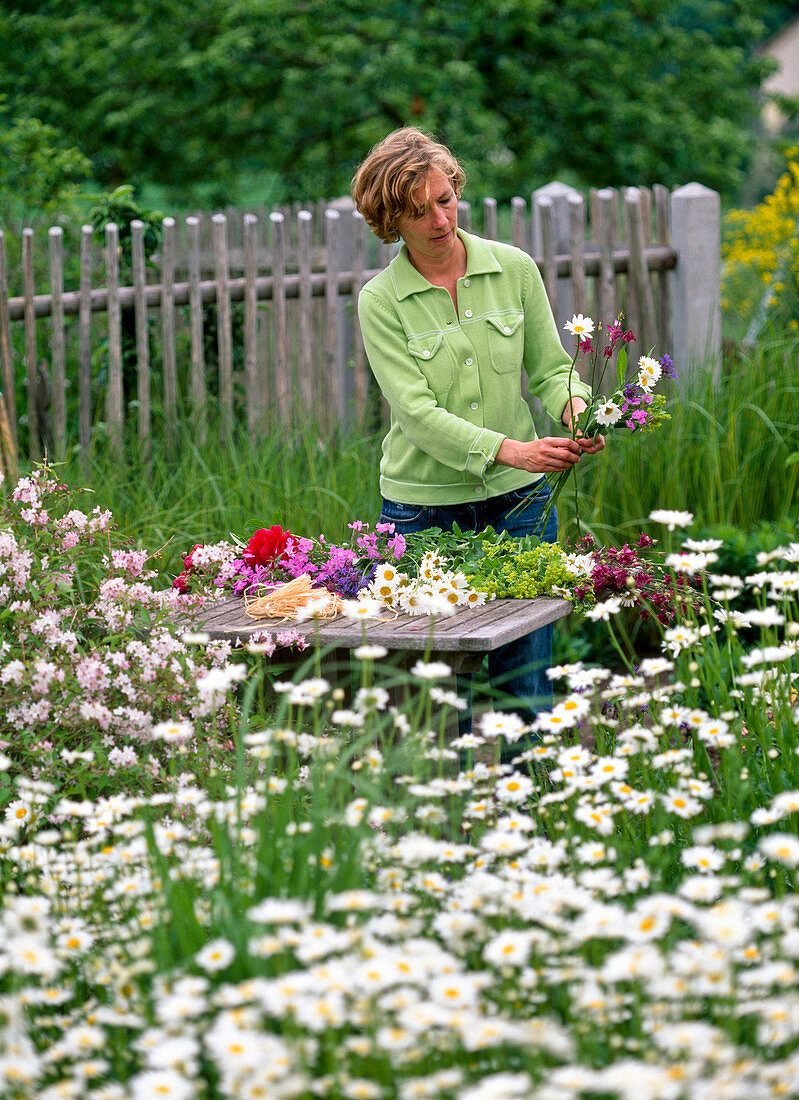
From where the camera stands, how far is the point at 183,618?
10.0 ft

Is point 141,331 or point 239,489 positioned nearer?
point 239,489

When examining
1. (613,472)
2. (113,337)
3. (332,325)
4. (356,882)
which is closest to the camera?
(356,882)

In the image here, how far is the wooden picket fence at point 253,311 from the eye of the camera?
19.7 feet

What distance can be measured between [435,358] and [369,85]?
1084 cm

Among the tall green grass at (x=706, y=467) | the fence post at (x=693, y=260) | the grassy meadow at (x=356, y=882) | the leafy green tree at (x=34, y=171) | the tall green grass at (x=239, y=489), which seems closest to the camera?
the grassy meadow at (x=356, y=882)

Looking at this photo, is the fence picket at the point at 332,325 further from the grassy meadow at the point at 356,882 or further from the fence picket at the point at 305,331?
the grassy meadow at the point at 356,882

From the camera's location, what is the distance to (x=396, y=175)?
3.09 meters

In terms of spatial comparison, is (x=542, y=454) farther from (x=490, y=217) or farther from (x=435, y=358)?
(x=490, y=217)

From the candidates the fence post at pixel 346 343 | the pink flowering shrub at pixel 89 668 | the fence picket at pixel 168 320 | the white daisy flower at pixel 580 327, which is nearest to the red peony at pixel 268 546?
the pink flowering shrub at pixel 89 668

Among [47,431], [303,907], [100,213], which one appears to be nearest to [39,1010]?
[303,907]

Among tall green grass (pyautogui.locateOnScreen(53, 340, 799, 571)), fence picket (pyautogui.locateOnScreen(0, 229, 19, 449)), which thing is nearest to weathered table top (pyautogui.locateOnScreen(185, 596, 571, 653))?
tall green grass (pyautogui.locateOnScreen(53, 340, 799, 571))

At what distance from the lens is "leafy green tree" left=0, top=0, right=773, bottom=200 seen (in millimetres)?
12914

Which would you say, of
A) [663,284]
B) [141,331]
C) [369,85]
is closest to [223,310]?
[141,331]

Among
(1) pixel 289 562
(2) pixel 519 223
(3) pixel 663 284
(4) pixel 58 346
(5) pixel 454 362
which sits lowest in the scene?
(1) pixel 289 562
